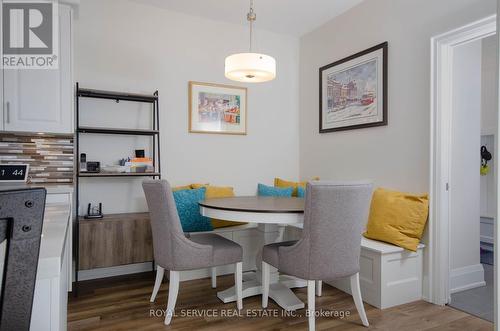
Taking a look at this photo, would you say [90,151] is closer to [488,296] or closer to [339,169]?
[339,169]

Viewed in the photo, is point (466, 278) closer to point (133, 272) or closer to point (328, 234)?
point (328, 234)

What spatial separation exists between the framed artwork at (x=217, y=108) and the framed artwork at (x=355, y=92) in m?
0.98

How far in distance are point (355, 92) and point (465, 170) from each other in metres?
1.26

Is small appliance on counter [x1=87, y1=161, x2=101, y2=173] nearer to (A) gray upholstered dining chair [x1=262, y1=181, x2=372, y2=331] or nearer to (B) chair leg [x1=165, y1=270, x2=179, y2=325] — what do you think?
(B) chair leg [x1=165, y1=270, x2=179, y2=325]

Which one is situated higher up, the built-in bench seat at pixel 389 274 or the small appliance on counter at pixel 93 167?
the small appliance on counter at pixel 93 167

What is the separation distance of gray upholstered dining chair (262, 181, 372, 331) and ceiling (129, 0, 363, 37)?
Answer: 230 centimetres

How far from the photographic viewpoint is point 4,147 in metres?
2.90

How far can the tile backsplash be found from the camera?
2.92m

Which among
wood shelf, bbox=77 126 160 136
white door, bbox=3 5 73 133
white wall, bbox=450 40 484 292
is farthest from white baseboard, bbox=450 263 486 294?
white door, bbox=3 5 73 133

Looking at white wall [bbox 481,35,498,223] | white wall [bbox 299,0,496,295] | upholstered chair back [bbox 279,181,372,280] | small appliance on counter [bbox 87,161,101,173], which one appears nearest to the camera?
upholstered chair back [bbox 279,181,372,280]

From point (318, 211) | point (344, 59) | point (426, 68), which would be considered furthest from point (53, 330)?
point (344, 59)

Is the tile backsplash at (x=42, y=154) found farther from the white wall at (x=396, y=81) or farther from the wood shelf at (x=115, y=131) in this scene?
the white wall at (x=396, y=81)

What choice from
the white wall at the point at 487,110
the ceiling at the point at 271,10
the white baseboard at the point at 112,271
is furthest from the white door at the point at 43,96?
the white wall at the point at 487,110

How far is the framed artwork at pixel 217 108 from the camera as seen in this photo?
3666 millimetres
